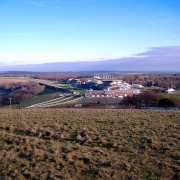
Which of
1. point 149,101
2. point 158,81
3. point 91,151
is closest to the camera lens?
point 91,151

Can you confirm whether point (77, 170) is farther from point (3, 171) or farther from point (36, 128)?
point (36, 128)

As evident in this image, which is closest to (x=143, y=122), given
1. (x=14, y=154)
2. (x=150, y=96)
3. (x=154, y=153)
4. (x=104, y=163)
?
(x=154, y=153)

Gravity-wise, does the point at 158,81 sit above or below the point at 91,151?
above

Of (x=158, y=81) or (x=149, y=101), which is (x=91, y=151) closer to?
(x=149, y=101)

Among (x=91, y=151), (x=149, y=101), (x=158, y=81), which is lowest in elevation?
(x=149, y=101)

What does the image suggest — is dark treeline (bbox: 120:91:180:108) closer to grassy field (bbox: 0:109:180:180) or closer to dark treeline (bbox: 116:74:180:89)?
grassy field (bbox: 0:109:180:180)

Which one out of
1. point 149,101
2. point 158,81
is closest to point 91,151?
point 149,101

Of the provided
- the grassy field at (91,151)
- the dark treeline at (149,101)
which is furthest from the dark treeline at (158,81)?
the grassy field at (91,151)

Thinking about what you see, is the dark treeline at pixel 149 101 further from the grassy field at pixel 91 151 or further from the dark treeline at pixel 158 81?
the dark treeline at pixel 158 81
